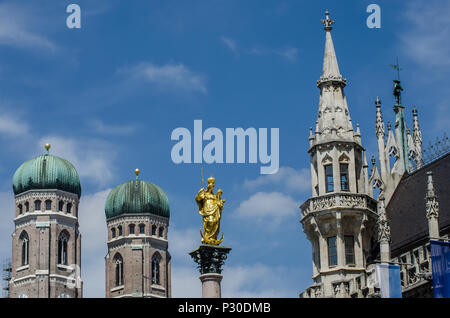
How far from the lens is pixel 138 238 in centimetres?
18438

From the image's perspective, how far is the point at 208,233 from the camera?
57.3 metres

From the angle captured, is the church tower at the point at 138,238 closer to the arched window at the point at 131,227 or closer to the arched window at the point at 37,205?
the arched window at the point at 131,227

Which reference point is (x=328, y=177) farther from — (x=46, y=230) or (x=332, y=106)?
(x=46, y=230)

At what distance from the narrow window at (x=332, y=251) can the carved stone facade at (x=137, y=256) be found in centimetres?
11761

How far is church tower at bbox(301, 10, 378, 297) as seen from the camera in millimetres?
63250

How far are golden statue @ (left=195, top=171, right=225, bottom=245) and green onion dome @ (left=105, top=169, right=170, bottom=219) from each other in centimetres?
12753

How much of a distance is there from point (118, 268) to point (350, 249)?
122 m

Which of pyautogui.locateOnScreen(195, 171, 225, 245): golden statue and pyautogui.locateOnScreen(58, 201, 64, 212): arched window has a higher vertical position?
pyautogui.locateOnScreen(58, 201, 64, 212): arched window

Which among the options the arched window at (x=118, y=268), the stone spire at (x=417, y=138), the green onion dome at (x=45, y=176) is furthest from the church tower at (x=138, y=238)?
the stone spire at (x=417, y=138)

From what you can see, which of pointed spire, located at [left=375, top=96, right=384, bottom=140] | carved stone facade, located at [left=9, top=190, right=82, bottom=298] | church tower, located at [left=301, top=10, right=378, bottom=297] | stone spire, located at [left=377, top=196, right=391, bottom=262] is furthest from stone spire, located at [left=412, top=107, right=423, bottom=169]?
carved stone facade, located at [left=9, top=190, right=82, bottom=298]

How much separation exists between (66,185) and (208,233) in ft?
394

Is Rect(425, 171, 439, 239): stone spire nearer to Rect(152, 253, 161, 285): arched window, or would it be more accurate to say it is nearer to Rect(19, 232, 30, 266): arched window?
Rect(19, 232, 30, 266): arched window

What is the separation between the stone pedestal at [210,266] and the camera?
5644cm

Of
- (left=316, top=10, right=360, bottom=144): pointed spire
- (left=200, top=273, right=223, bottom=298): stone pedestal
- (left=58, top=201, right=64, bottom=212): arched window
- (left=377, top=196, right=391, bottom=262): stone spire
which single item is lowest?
(left=200, top=273, right=223, bottom=298): stone pedestal
